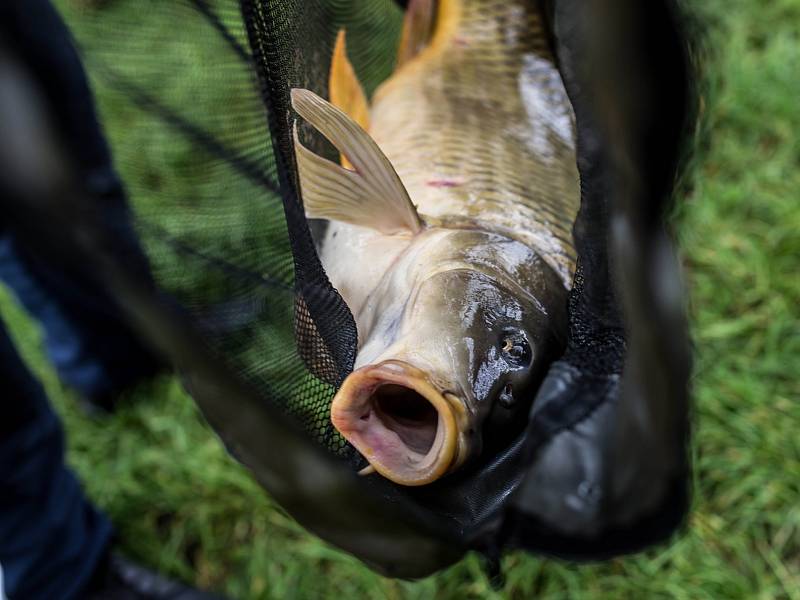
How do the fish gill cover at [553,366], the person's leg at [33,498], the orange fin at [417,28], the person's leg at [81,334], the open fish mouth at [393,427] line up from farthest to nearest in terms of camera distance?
the person's leg at [81,334] → the person's leg at [33,498] → the orange fin at [417,28] → the open fish mouth at [393,427] → the fish gill cover at [553,366]

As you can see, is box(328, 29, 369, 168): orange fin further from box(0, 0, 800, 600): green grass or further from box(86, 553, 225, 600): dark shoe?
box(86, 553, 225, 600): dark shoe

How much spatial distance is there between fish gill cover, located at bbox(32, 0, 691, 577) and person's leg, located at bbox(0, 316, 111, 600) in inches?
22.8

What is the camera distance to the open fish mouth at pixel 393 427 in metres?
0.83

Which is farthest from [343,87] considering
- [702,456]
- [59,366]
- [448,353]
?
[59,366]

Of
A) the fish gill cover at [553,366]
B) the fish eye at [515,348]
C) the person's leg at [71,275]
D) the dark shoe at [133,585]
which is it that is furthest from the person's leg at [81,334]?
the fish eye at [515,348]

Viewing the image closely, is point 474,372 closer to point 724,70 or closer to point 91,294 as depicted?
point 91,294

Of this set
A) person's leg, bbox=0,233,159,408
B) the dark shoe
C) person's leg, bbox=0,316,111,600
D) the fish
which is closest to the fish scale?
the fish

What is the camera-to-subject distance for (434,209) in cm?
120

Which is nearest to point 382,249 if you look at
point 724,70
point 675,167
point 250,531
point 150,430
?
point 675,167

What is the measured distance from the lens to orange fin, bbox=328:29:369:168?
1.21m

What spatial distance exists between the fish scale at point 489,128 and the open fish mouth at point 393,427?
0.35m

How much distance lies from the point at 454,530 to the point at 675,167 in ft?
1.27

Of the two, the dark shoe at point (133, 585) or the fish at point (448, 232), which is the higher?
the fish at point (448, 232)

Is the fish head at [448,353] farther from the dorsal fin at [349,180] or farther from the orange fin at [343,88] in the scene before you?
the orange fin at [343,88]
